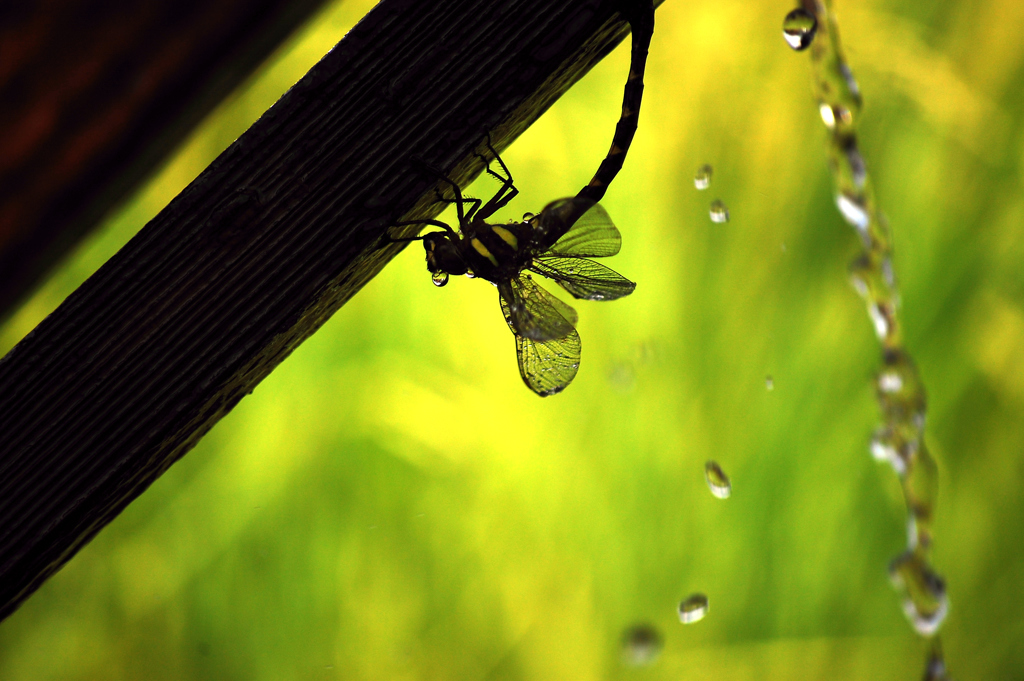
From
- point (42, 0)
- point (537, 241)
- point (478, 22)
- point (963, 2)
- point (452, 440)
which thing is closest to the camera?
point (478, 22)

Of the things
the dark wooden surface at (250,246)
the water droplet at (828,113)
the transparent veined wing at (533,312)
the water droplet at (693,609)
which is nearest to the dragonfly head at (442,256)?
the transparent veined wing at (533,312)

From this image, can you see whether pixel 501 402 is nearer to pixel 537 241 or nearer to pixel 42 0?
pixel 537 241

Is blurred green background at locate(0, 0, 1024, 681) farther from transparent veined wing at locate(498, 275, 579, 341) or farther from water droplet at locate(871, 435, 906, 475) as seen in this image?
transparent veined wing at locate(498, 275, 579, 341)

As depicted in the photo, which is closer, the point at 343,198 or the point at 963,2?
the point at 343,198

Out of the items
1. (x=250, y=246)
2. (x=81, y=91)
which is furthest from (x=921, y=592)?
(x=81, y=91)

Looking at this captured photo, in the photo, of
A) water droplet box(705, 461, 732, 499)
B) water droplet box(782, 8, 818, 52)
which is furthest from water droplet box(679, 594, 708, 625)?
water droplet box(782, 8, 818, 52)

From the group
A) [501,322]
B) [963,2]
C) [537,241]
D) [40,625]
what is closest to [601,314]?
[501,322]
